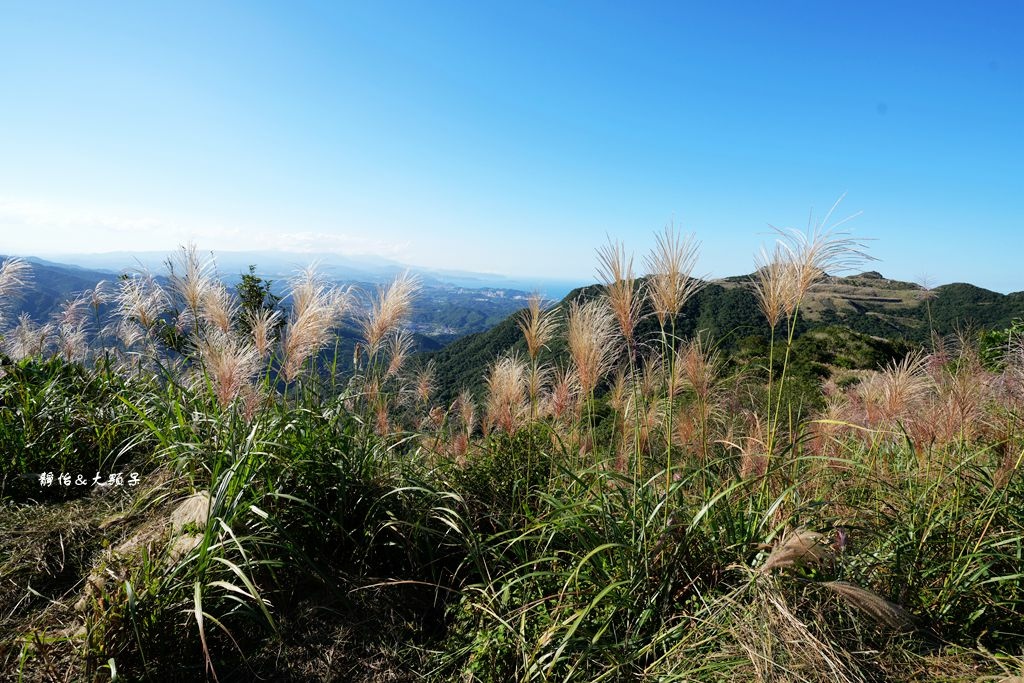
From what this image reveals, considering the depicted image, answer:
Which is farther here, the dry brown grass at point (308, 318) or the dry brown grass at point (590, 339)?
the dry brown grass at point (308, 318)

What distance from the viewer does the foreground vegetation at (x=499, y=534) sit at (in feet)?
6.01

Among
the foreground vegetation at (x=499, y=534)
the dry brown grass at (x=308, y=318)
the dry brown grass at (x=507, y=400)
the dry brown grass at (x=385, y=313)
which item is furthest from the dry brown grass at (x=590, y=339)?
the dry brown grass at (x=308, y=318)

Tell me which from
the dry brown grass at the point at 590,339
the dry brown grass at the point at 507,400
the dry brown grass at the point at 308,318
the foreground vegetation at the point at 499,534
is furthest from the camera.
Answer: the dry brown grass at the point at 507,400

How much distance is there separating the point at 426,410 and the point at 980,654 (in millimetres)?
5154

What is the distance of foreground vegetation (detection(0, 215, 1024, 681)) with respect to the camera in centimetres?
183

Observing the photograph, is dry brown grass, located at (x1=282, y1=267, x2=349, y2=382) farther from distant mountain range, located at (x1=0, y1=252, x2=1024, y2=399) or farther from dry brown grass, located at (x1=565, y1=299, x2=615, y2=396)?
dry brown grass, located at (x1=565, y1=299, x2=615, y2=396)

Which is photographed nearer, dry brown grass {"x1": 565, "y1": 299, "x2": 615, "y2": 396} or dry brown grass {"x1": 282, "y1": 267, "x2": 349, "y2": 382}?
dry brown grass {"x1": 565, "y1": 299, "x2": 615, "y2": 396}

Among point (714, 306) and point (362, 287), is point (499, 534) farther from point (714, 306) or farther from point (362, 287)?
point (714, 306)

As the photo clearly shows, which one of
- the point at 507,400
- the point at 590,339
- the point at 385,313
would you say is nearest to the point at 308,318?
the point at 385,313

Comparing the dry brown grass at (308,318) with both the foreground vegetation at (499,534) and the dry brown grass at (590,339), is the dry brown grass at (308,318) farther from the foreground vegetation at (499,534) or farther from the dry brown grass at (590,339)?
the dry brown grass at (590,339)

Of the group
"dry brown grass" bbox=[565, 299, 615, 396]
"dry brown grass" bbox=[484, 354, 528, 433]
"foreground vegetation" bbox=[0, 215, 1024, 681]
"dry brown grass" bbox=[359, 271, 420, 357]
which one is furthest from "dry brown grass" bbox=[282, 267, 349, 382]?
"dry brown grass" bbox=[565, 299, 615, 396]

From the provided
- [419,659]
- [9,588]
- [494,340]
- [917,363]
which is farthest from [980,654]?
[494,340]

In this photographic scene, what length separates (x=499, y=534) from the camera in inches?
91.4

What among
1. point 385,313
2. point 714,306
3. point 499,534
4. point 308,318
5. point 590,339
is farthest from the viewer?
point 714,306
